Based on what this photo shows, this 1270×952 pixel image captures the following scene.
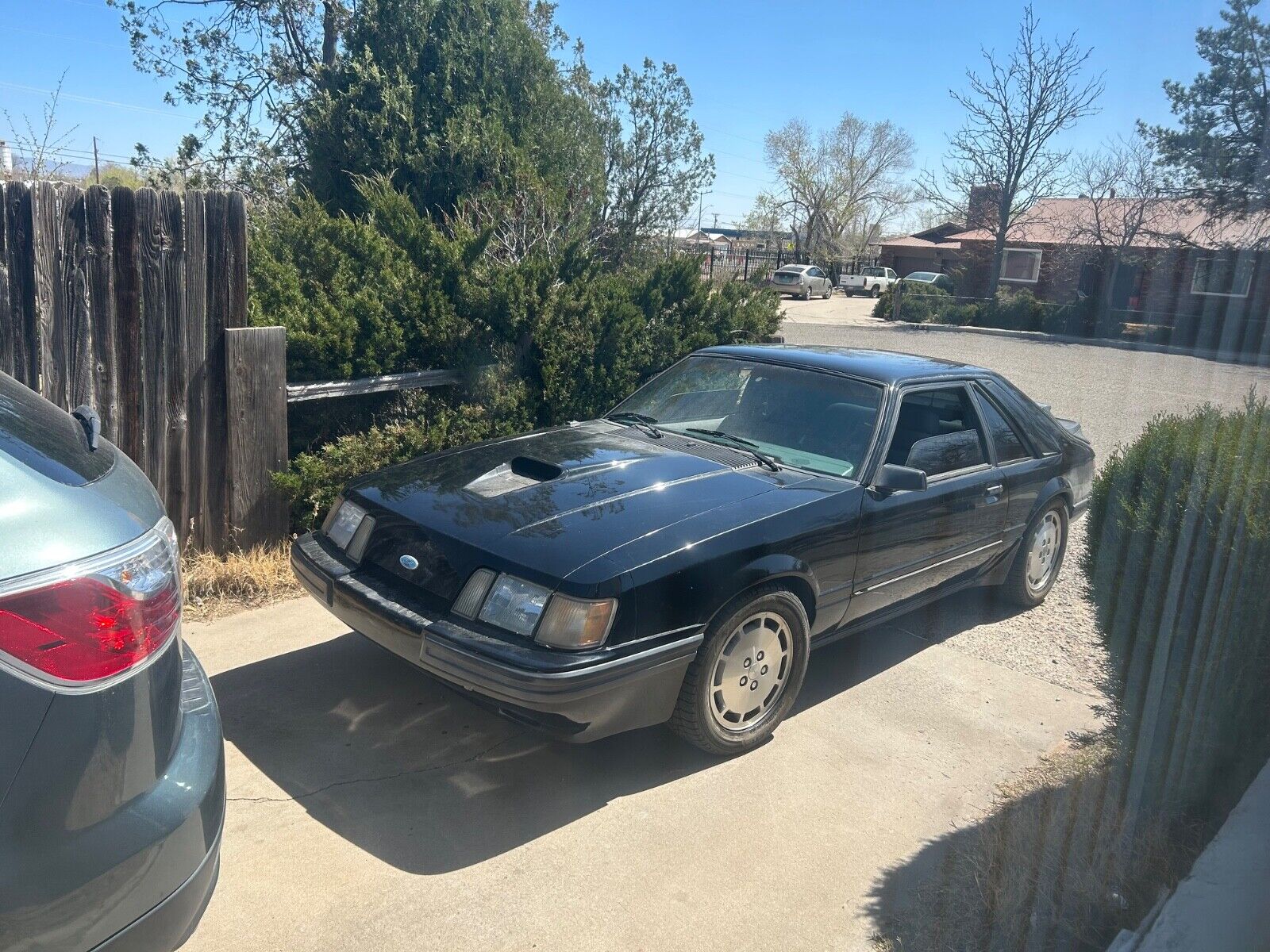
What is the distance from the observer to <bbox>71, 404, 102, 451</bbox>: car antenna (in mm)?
2578

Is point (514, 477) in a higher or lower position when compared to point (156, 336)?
lower

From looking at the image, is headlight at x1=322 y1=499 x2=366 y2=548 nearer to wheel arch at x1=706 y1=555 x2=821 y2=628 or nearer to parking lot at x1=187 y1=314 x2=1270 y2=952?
parking lot at x1=187 y1=314 x2=1270 y2=952

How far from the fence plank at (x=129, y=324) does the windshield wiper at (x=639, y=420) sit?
241 cm

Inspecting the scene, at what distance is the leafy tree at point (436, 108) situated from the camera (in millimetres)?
10312

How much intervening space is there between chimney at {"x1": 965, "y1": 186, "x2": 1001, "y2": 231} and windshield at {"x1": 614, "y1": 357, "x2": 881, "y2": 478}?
32035 millimetres

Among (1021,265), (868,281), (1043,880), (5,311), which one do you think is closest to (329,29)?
(5,311)

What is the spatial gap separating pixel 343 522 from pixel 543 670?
57.8 inches

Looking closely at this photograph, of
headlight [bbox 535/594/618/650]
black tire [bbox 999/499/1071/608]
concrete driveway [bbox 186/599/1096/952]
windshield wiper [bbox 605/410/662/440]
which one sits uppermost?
windshield wiper [bbox 605/410/662/440]

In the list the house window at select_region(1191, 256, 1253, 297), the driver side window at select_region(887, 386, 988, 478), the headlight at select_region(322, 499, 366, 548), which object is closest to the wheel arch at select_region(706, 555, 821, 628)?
the driver side window at select_region(887, 386, 988, 478)

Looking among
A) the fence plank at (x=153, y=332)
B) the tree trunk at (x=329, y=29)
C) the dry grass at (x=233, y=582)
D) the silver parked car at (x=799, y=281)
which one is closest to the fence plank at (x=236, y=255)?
the fence plank at (x=153, y=332)

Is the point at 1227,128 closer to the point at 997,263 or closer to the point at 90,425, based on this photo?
the point at 997,263

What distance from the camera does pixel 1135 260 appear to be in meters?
31.2

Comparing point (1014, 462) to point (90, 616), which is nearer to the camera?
point (90, 616)

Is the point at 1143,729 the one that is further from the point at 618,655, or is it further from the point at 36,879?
the point at 36,879
